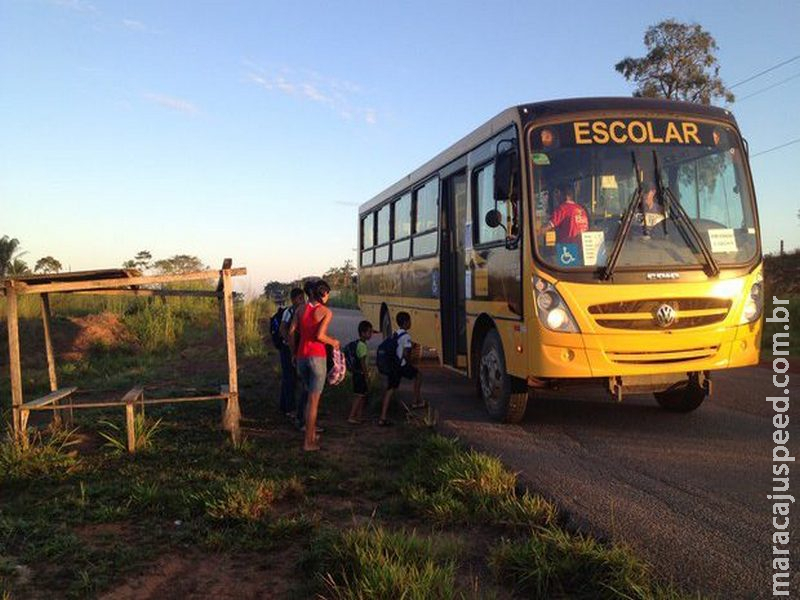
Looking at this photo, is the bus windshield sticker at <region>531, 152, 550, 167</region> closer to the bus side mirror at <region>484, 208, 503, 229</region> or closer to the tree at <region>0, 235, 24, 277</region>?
the bus side mirror at <region>484, 208, 503, 229</region>

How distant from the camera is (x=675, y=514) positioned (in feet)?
15.6

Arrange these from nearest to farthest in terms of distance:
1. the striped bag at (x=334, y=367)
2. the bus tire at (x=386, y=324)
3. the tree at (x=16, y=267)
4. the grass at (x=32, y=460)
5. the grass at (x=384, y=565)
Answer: the grass at (x=384, y=565) < the grass at (x=32, y=460) < the striped bag at (x=334, y=367) < the bus tire at (x=386, y=324) < the tree at (x=16, y=267)

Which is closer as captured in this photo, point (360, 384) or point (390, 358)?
point (390, 358)

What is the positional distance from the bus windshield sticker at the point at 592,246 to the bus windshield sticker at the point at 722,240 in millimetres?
1176

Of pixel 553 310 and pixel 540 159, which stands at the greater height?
pixel 540 159

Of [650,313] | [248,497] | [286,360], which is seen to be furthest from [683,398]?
[248,497]

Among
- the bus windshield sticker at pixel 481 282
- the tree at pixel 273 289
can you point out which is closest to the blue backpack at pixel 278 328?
the bus windshield sticker at pixel 481 282

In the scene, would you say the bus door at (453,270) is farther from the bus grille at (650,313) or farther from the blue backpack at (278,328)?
the bus grille at (650,313)

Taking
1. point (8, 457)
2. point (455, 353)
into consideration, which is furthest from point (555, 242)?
point (8, 457)

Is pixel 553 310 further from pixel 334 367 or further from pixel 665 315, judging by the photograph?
pixel 334 367

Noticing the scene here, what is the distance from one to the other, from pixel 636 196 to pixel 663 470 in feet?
8.94

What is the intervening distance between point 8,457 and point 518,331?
4.98m

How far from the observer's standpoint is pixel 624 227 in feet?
22.8

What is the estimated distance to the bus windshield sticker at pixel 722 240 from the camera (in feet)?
23.5
